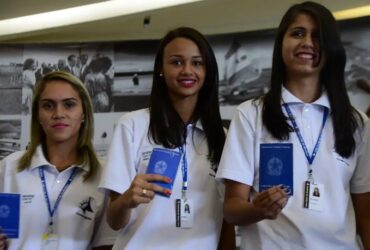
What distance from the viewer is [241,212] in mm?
1657

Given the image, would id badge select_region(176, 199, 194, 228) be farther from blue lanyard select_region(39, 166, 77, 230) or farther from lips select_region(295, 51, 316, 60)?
lips select_region(295, 51, 316, 60)

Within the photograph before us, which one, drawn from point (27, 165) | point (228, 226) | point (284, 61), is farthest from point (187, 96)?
point (27, 165)

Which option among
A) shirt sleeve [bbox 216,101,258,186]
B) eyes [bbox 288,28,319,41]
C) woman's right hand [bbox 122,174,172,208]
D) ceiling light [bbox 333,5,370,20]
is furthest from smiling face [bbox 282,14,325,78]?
ceiling light [bbox 333,5,370,20]

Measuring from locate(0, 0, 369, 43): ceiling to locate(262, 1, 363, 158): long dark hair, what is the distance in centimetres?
190

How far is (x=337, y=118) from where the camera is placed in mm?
1808

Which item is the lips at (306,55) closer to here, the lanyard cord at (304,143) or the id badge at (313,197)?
the lanyard cord at (304,143)

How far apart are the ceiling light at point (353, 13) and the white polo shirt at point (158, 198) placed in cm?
198

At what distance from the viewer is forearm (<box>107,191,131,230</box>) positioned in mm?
1817

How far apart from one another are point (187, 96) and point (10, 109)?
8.62ft

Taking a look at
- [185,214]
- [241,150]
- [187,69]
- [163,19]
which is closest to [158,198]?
[185,214]

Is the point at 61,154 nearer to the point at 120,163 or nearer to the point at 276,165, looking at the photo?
the point at 120,163

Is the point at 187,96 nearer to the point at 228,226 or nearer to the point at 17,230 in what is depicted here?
the point at 228,226

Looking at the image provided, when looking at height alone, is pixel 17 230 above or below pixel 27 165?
below

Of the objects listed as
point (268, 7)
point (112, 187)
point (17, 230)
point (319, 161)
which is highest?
point (268, 7)
